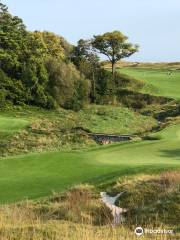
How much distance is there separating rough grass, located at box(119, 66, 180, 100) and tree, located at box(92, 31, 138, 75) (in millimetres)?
3596

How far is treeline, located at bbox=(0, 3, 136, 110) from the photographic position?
5731cm

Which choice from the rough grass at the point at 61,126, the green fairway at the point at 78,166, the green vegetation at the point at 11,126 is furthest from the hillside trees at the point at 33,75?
the green fairway at the point at 78,166

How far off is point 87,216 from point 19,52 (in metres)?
49.4

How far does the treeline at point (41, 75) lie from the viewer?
2256 inches

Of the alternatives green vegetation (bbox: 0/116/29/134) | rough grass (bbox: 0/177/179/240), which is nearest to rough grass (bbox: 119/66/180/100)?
green vegetation (bbox: 0/116/29/134)

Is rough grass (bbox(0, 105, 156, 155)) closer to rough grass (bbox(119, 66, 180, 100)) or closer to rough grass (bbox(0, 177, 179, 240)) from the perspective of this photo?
rough grass (bbox(119, 66, 180, 100))

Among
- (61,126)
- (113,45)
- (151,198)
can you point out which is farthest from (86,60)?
(151,198)

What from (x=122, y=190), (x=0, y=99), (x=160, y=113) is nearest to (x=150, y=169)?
(x=122, y=190)

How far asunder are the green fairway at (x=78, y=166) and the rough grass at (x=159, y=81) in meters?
44.1

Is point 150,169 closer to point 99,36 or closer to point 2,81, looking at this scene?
point 2,81

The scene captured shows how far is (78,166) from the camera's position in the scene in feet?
66.0

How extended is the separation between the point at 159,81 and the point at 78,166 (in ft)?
193

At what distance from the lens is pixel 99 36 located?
249ft

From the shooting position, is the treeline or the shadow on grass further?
the treeline
